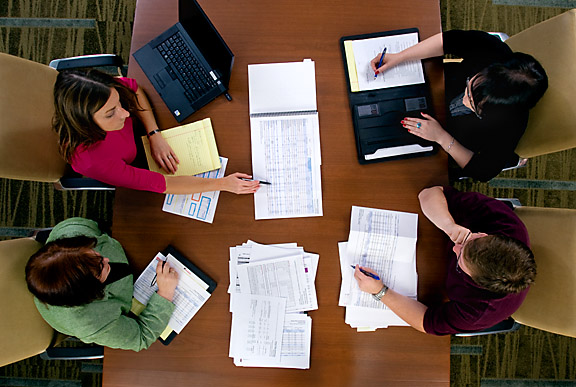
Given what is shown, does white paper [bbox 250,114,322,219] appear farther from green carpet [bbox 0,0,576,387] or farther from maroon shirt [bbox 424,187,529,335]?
green carpet [bbox 0,0,576,387]

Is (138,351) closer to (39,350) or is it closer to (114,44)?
(39,350)

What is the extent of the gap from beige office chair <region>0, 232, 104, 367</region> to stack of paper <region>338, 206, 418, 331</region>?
0.97 metres

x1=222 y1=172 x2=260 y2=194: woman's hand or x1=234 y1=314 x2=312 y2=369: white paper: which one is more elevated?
x1=222 y1=172 x2=260 y2=194: woman's hand

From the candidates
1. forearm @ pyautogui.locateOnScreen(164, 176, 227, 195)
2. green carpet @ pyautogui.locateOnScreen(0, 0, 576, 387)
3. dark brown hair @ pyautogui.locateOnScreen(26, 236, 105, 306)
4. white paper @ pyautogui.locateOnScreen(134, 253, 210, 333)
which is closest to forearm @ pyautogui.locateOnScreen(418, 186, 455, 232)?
forearm @ pyautogui.locateOnScreen(164, 176, 227, 195)

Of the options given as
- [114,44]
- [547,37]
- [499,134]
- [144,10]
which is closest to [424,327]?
[499,134]

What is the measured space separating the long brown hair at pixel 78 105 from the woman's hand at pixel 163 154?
193 millimetres

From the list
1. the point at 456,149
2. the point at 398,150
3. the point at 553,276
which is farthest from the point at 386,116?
the point at 553,276

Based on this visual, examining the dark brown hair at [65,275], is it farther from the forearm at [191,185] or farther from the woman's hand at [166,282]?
the forearm at [191,185]

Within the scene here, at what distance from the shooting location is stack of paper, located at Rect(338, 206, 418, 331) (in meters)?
Answer: 1.29

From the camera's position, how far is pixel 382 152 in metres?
1.32

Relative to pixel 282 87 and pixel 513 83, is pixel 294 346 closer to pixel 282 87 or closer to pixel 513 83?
pixel 282 87

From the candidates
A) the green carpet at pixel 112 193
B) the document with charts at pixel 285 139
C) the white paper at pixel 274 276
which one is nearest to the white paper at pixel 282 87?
the document with charts at pixel 285 139

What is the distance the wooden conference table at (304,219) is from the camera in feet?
4.11

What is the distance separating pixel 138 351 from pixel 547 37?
5.42 feet
